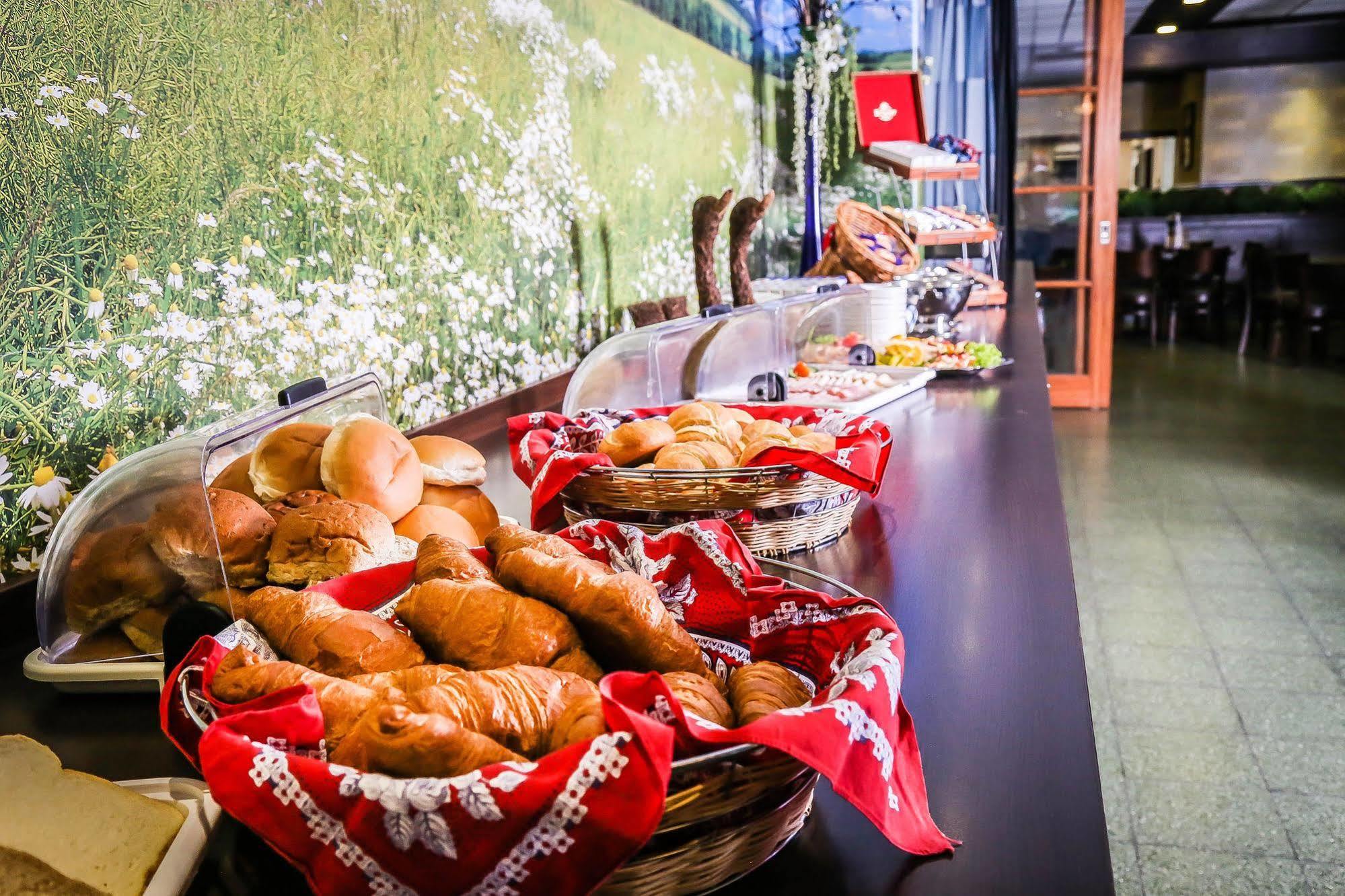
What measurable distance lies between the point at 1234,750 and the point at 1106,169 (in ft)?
13.9

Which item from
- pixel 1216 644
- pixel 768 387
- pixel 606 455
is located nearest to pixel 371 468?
pixel 606 455

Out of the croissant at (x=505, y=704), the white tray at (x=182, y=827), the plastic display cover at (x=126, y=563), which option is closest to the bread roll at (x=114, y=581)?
the plastic display cover at (x=126, y=563)

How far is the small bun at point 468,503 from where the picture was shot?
1.17 metres

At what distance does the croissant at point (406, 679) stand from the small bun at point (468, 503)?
53cm

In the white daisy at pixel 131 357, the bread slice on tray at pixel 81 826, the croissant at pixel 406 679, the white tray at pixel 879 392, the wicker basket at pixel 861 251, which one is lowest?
the bread slice on tray at pixel 81 826

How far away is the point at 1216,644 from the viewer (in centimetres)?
291

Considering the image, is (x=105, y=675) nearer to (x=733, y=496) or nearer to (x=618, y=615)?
(x=618, y=615)

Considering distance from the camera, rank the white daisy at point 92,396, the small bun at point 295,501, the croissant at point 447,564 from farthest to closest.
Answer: the white daisy at point 92,396, the small bun at point 295,501, the croissant at point 447,564

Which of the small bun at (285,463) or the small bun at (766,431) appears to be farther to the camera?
the small bun at (766,431)

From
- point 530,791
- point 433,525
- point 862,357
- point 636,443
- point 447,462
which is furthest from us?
point 862,357

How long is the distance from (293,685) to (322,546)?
0.37 meters

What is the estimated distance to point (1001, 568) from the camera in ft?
3.67

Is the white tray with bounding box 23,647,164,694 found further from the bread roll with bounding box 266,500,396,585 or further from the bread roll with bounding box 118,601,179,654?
the bread roll with bounding box 266,500,396,585

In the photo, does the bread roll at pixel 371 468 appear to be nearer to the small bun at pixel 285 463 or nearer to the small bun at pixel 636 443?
the small bun at pixel 285 463
